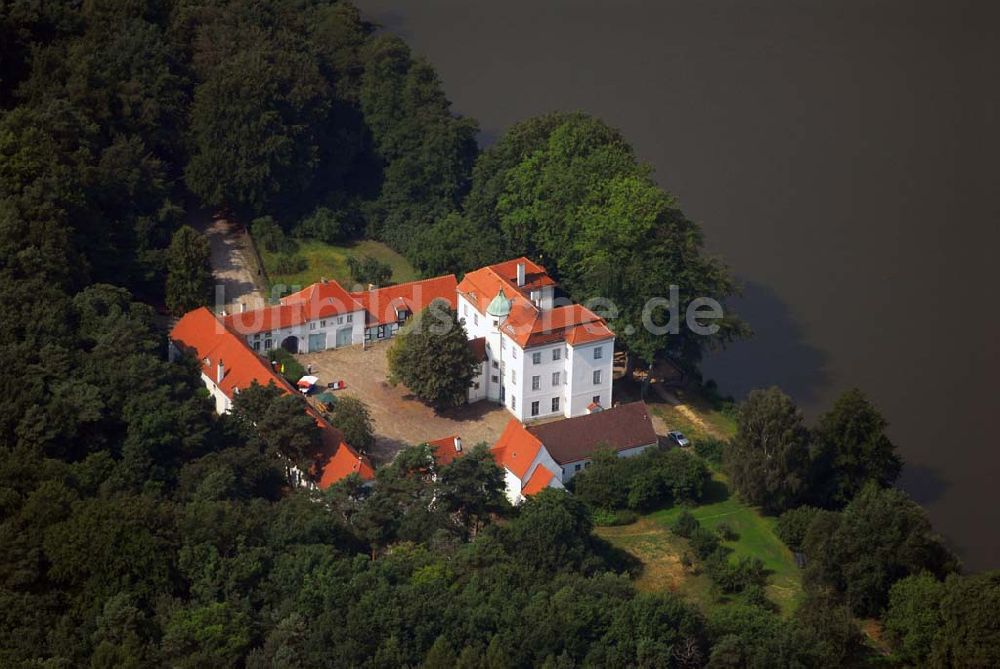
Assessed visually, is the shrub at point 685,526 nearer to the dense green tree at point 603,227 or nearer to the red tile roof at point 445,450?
the red tile roof at point 445,450

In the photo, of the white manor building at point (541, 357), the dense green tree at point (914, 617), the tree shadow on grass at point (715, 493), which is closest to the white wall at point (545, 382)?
the white manor building at point (541, 357)

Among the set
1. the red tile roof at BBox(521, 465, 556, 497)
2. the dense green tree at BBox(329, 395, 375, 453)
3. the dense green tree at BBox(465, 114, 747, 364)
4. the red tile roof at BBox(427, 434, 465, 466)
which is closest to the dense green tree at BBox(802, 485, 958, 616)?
the red tile roof at BBox(521, 465, 556, 497)

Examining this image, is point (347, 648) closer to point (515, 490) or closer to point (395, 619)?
point (395, 619)

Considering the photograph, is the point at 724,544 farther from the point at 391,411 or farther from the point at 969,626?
the point at 391,411

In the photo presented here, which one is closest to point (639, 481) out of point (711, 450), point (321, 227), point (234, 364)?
point (711, 450)

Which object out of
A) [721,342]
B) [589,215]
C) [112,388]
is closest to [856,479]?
[721,342]

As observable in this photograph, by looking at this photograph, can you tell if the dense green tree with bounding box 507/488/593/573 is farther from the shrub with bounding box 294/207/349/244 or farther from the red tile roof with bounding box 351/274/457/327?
the shrub with bounding box 294/207/349/244
